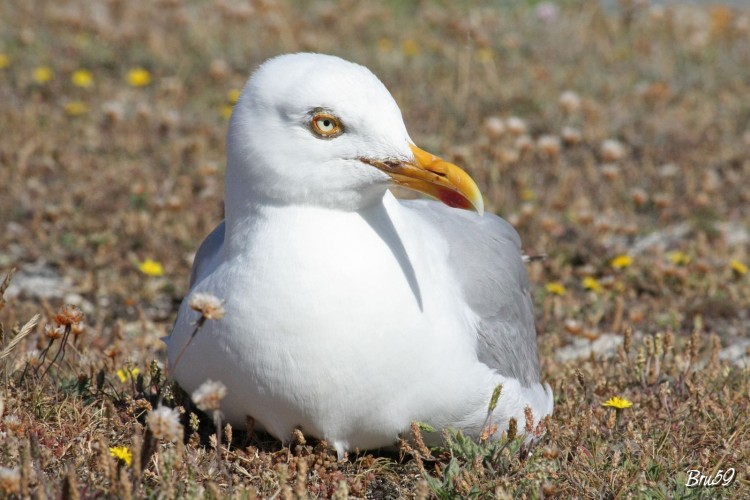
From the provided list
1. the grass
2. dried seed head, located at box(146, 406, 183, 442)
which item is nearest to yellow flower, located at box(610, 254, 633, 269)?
the grass

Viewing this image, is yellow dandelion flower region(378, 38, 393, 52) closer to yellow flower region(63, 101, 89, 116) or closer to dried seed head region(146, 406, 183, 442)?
yellow flower region(63, 101, 89, 116)

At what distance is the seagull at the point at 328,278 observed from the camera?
10.7ft

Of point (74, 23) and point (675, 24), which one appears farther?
point (675, 24)

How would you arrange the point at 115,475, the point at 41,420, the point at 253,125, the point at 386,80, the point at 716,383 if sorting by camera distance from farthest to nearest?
the point at 386,80 → the point at 716,383 → the point at 41,420 → the point at 253,125 → the point at 115,475

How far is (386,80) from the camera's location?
8461mm

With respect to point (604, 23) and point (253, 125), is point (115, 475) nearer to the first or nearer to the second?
point (253, 125)

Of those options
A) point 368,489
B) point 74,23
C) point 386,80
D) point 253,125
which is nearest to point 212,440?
point 368,489

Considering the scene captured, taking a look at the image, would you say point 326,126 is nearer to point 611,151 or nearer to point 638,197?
point 638,197

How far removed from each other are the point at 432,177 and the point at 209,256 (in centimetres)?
105

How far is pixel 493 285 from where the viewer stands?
13.2 feet

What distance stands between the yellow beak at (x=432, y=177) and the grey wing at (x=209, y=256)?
0.73 m

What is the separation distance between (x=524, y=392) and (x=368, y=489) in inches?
27.5

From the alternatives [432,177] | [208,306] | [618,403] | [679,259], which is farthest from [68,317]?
[679,259]

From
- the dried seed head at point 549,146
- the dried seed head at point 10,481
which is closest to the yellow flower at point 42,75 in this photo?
the dried seed head at point 549,146
